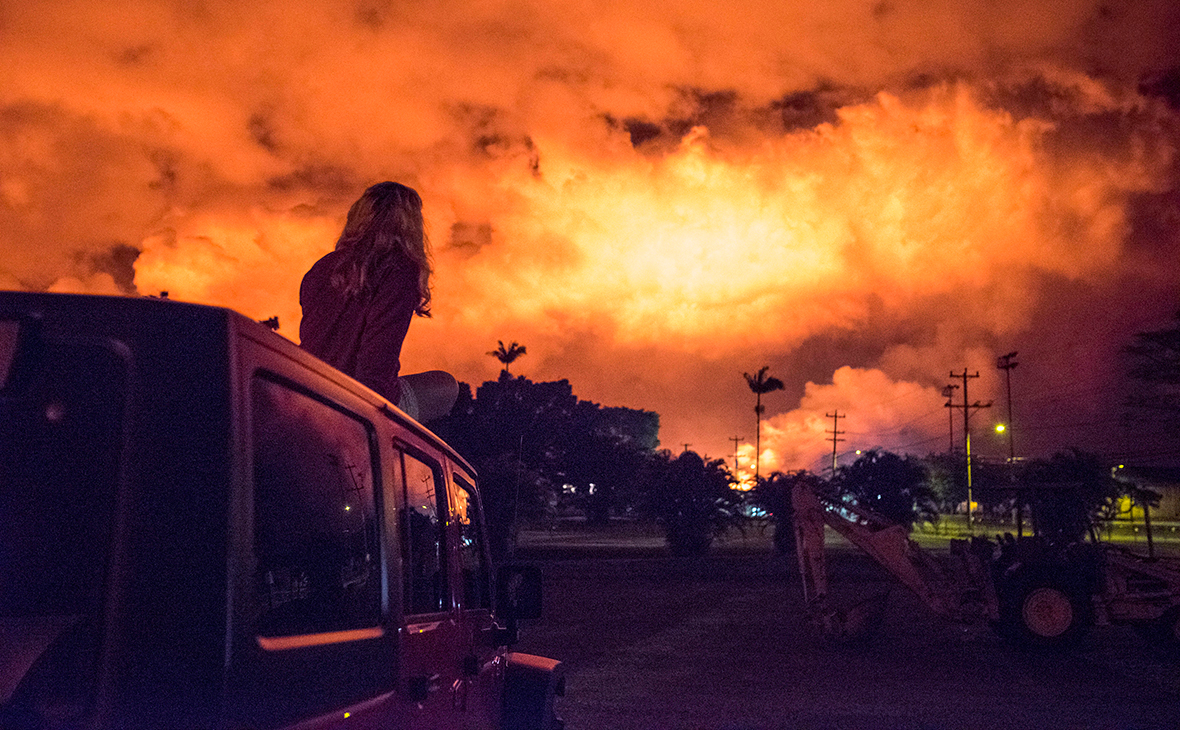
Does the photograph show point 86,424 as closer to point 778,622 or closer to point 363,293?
point 363,293

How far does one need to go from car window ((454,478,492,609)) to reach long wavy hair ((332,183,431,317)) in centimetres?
71

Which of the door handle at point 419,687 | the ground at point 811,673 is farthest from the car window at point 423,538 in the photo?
the ground at point 811,673

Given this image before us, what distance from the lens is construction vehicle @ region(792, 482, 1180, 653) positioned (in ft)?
46.9

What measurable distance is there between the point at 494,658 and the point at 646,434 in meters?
143

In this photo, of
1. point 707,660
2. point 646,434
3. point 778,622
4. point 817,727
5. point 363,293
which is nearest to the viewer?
point 363,293

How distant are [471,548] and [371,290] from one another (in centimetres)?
100

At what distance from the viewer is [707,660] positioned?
41.9ft

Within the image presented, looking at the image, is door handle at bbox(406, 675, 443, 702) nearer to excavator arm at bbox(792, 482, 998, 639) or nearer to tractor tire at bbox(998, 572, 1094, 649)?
excavator arm at bbox(792, 482, 998, 639)

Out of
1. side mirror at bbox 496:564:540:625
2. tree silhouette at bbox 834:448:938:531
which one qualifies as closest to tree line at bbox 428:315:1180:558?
tree silhouette at bbox 834:448:938:531

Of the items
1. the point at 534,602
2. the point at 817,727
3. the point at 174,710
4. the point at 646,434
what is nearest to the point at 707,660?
the point at 817,727

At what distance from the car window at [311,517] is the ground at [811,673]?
6808 mm

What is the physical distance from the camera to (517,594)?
4.16 m

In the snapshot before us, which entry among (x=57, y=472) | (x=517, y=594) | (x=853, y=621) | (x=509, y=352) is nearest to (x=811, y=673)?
(x=853, y=621)

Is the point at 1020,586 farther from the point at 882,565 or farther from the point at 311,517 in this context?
the point at 311,517
